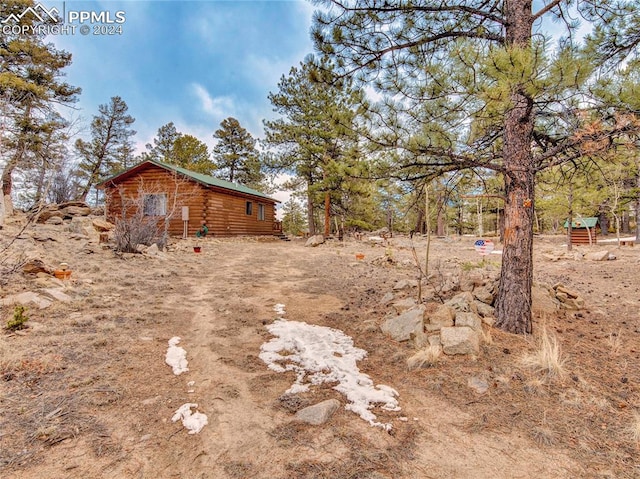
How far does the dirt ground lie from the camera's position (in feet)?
5.88

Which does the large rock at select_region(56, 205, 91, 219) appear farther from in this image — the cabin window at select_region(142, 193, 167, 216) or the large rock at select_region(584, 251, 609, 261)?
the large rock at select_region(584, 251, 609, 261)

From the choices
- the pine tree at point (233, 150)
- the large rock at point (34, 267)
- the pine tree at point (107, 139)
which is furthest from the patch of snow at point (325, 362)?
the pine tree at point (107, 139)

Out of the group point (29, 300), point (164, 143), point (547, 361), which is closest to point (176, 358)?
point (29, 300)

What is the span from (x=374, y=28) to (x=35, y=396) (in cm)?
543

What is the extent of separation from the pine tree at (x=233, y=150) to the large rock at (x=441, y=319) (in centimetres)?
2720

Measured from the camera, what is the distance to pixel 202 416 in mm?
2219

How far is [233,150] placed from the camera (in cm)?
3000

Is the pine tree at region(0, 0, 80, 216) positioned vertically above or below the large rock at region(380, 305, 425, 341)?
above

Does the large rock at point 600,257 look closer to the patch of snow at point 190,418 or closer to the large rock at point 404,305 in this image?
the large rock at point 404,305

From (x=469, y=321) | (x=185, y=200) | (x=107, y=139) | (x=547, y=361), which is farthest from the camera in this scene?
(x=107, y=139)

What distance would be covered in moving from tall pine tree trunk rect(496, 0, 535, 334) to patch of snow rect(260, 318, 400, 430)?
1984 mm

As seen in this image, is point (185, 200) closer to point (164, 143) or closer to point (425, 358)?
point (425, 358)

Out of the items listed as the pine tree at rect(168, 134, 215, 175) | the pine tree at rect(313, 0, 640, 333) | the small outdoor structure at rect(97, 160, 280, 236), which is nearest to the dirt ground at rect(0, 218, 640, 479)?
the pine tree at rect(313, 0, 640, 333)

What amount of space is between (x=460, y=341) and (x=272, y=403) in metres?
2.07
